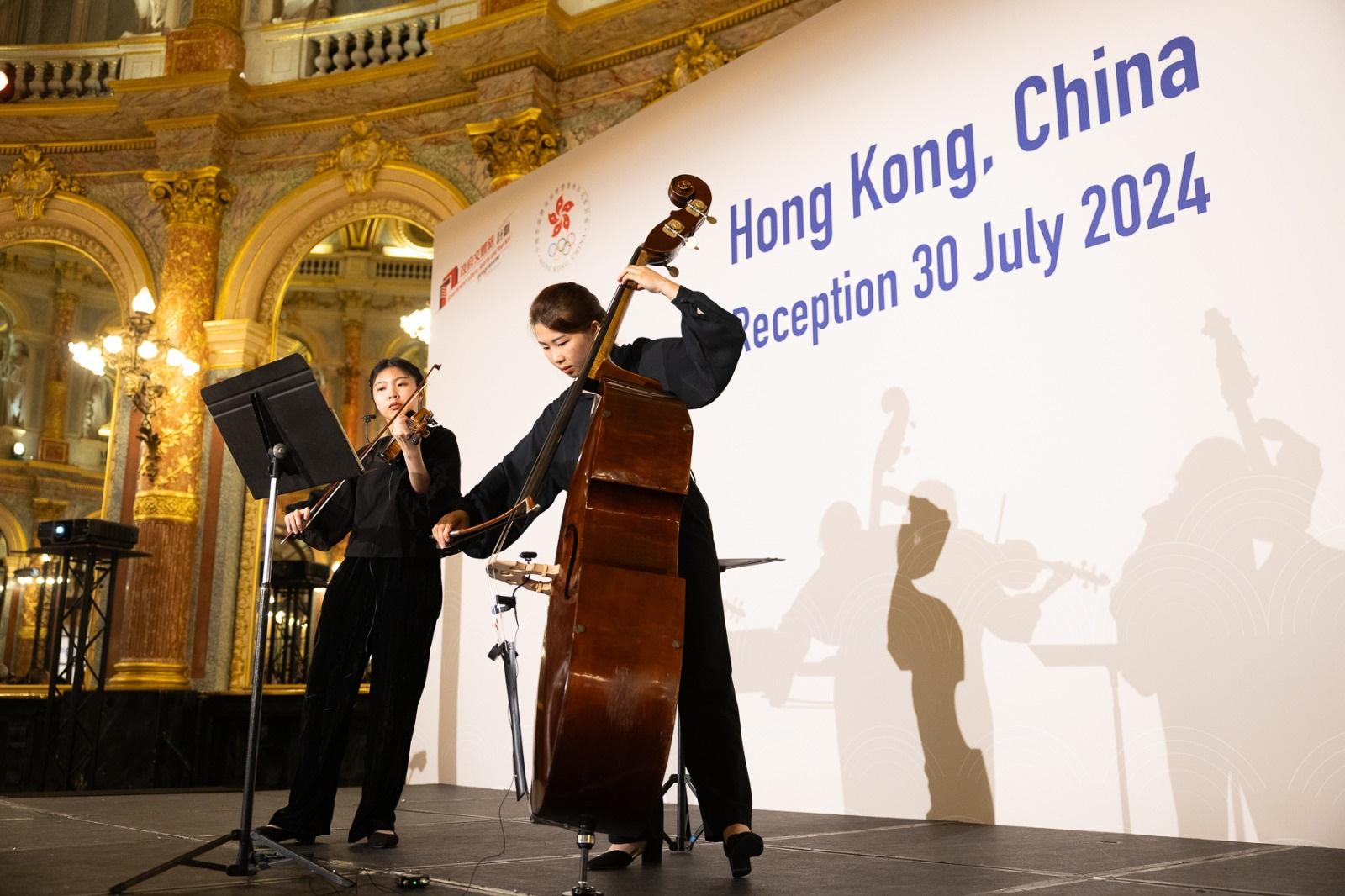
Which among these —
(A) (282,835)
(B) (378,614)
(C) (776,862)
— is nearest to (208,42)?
(B) (378,614)

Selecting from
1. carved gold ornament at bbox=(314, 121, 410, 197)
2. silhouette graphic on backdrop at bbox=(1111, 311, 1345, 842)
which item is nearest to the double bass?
silhouette graphic on backdrop at bbox=(1111, 311, 1345, 842)

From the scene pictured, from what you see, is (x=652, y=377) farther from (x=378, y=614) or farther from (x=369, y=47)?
(x=369, y=47)

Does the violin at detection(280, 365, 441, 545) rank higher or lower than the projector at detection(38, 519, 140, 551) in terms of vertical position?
lower

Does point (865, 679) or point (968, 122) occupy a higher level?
point (968, 122)

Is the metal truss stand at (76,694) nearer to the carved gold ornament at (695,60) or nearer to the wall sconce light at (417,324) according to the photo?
the wall sconce light at (417,324)

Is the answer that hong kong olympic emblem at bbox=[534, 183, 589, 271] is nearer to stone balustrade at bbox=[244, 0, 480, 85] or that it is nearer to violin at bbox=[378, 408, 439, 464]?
violin at bbox=[378, 408, 439, 464]

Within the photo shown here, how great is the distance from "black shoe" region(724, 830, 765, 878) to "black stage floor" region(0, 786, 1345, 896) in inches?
1.5

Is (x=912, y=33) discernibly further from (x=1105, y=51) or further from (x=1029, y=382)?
(x=1029, y=382)

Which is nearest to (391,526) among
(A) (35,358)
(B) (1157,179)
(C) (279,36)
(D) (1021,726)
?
(D) (1021,726)

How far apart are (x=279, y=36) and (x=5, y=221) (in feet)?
9.73

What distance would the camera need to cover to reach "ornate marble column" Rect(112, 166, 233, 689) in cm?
855

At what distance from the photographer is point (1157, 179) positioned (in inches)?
132

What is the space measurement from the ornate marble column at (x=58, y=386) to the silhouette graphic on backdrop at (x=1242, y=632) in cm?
1602

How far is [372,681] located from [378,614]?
0.62 feet
